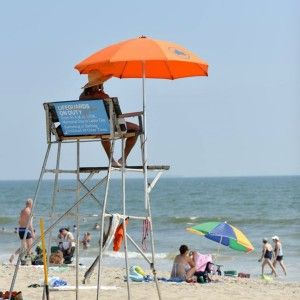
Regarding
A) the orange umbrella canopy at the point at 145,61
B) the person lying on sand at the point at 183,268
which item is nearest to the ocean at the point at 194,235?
the orange umbrella canopy at the point at 145,61

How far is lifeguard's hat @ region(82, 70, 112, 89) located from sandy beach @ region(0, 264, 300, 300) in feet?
10.8

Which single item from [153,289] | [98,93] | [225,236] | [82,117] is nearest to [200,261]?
[225,236]

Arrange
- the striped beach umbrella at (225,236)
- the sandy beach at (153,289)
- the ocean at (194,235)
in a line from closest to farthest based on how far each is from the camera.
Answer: the sandy beach at (153,289)
the striped beach umbrella at (225,236)
the ocean at (194,235)

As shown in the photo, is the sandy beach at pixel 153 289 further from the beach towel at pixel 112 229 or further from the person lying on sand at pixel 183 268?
the beach towel at pixel 112 229

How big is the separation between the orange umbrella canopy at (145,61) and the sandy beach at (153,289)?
10.7 feet

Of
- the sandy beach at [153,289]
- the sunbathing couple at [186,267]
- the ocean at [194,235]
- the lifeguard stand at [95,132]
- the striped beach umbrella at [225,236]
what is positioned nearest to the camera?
the lifeguard stand at [95,132]

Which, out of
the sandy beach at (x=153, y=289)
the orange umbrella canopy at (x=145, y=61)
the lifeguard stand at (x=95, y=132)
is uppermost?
the orange umbrella canopy at (x=145, y=61)

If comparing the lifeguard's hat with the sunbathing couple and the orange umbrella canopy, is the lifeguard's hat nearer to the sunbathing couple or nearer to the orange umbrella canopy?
the orange umbrella canopy

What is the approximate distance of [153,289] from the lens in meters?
12.3

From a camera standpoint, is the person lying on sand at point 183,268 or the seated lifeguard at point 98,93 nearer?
the seated lifeguard at point 98,93

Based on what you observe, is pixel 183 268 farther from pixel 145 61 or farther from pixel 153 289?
pixel 145 61

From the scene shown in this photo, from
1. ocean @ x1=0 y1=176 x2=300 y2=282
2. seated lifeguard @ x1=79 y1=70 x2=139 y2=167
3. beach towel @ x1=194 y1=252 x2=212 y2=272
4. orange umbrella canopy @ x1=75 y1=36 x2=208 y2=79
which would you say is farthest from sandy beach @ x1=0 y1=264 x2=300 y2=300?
orange umbrella canopy @ x1=75 y1=36 x2=208 y2=79

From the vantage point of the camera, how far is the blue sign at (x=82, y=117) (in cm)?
791

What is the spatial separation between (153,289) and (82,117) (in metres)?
4.91
